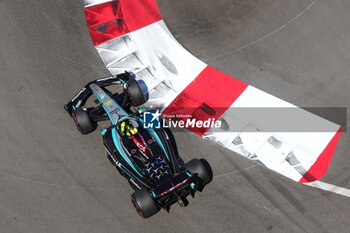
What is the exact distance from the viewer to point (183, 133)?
7445 mm

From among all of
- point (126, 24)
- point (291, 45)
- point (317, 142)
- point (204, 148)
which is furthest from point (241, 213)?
point (126, 24)

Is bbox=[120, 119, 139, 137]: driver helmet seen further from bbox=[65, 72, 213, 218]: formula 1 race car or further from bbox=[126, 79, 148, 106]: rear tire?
bbox=[126, 79, 148, 106]: rear tire

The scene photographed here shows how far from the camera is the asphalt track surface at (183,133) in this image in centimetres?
664

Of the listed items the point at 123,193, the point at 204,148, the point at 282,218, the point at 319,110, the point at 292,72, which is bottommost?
the point at 282,218

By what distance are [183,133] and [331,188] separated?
118 inches

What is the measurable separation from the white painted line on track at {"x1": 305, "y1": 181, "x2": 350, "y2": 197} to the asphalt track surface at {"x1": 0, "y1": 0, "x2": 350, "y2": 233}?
0.10 m

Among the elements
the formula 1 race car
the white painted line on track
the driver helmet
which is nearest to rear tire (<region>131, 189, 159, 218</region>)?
the formula 1 race car

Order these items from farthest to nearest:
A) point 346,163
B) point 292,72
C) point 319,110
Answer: point 292,72
point 319,110
point 346,163

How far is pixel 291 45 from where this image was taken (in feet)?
28.1

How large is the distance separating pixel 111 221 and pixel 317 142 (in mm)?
4313

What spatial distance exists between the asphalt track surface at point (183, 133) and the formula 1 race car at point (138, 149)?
1.52ft

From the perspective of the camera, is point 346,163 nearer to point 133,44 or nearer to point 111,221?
point 111,221

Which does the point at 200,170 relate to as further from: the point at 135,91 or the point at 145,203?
the point at 135,91

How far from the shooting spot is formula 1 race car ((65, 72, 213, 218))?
6004 millimetres
